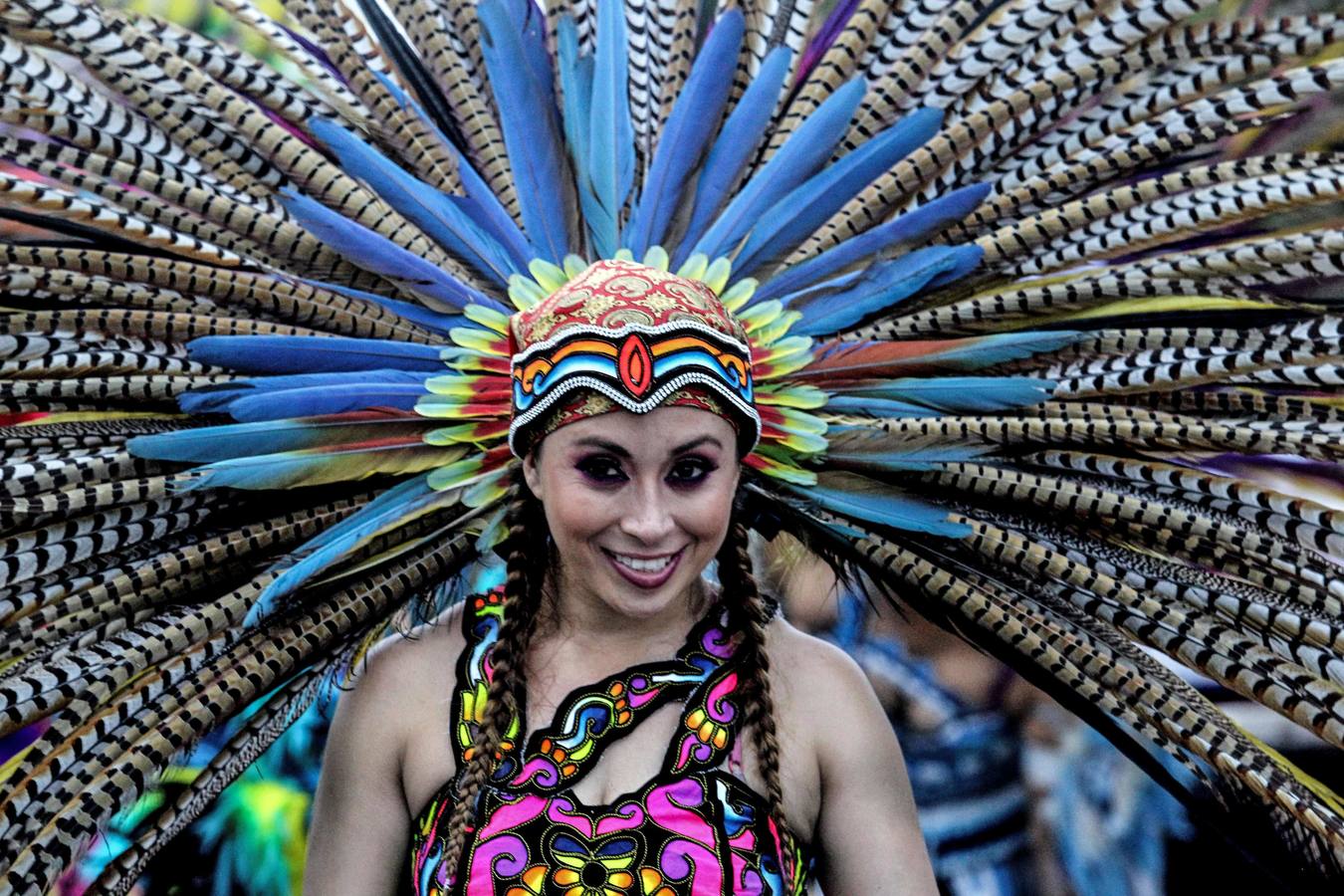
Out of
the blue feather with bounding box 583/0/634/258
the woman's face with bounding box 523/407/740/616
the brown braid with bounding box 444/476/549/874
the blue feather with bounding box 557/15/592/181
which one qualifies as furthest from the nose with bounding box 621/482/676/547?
the blue feather with bounding box 557/15/592/181

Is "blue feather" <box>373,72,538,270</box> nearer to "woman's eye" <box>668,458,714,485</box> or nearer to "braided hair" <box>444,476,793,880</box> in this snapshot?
"braided hair" <box>444,476,793,880</box>

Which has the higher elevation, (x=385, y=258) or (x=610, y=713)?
(x=385, y=258)

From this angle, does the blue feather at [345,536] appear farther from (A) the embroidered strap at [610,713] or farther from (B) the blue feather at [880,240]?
(B) the blue feather at [880,240]

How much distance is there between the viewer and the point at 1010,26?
8.80 ft

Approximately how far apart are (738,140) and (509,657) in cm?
101

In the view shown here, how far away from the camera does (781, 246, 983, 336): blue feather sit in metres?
2.55

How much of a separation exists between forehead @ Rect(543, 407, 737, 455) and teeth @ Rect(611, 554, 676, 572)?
15 centimetres

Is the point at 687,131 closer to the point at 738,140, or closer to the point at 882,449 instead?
the point at 738,140

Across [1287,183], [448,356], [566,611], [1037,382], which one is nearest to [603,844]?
[566,611]

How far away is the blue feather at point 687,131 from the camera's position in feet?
8.62

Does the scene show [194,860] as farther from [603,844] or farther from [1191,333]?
[1191,333]

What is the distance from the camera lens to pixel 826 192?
2641mm

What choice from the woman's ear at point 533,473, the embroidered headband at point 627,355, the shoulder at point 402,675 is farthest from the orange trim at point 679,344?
the shoulder at point 402,675

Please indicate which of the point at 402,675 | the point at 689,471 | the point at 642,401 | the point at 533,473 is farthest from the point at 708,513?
the point at 402,675
